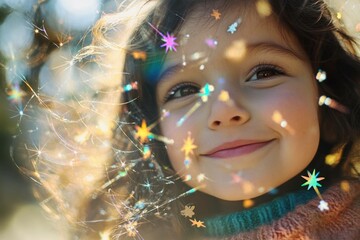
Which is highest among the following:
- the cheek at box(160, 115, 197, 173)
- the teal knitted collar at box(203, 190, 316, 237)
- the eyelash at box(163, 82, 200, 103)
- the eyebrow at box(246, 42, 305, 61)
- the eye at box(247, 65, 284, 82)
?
the eyebrow at box(246, 42, 305, 61)

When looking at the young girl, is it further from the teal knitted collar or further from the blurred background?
the blurred background

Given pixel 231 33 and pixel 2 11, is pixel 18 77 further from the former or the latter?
pixel 231 33

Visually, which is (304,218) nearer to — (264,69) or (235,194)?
(235,194)

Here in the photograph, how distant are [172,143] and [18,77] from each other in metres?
0.83

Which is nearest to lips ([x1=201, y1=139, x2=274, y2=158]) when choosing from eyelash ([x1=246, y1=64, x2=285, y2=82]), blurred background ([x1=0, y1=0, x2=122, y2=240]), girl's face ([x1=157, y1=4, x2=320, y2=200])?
girl's face ([x1=157, y1=4, x2=320, y2=200])

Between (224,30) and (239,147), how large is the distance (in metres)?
0.25

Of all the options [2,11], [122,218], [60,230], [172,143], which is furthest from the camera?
[2,11]

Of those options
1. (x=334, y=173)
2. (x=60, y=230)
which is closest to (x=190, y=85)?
(x=334, y=173)

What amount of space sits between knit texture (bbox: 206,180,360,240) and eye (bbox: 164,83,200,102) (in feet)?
0.96

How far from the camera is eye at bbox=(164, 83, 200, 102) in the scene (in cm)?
129

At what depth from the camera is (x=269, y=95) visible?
1.21m

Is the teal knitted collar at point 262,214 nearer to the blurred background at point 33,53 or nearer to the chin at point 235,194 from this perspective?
the chin at point 235,194

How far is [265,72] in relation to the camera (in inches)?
49.1

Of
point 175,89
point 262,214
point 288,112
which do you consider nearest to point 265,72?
point 288,112
